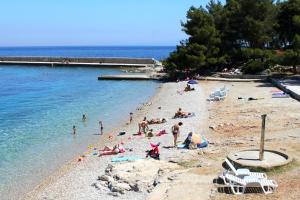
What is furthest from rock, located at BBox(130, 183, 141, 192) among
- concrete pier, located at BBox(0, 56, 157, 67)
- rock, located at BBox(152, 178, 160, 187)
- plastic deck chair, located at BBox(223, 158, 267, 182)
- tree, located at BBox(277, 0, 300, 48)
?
concrete pier, located at BBox(0, 56, 157, 67)

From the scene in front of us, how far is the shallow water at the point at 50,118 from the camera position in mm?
22016

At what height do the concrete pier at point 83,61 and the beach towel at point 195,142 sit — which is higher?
the concrete pier at point 83,61

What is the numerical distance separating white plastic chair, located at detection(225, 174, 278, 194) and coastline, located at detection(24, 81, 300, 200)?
309mm

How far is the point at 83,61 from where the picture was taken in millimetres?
93500

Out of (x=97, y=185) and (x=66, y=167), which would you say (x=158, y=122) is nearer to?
(x=66, y=167)

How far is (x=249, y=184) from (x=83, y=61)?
266ft

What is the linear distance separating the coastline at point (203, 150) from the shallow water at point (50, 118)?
1.45 meters

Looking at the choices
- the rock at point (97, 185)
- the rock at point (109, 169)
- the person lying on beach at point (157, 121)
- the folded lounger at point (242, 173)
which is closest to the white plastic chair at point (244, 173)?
the folded lounger at point (242, 173)

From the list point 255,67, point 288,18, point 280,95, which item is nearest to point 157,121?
point 280,95

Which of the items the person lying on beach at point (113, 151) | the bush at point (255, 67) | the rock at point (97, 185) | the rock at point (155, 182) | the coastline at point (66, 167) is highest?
the bush at point (255, 67)

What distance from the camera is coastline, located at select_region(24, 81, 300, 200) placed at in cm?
1542

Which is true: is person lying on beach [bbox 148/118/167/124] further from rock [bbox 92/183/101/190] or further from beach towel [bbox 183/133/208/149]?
rock [bbox 92/183/101/190]

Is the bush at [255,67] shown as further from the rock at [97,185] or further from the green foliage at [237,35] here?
the rock at [97,185]

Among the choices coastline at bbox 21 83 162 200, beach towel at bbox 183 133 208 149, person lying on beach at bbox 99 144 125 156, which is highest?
beach towel at bbox 183 133 208 149
